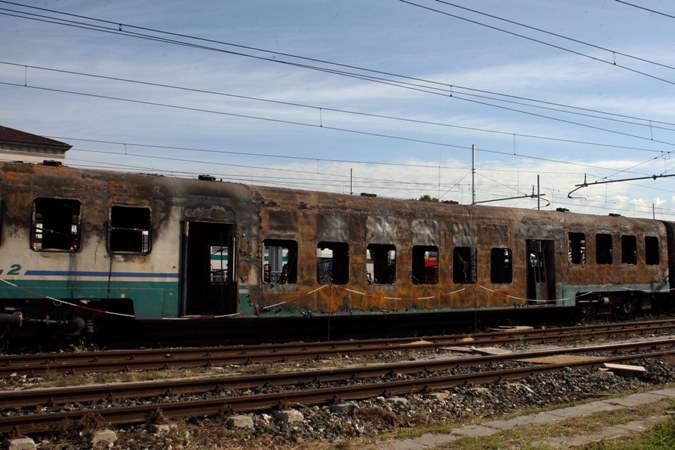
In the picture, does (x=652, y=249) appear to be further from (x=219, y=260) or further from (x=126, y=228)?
(x=126, y=228)

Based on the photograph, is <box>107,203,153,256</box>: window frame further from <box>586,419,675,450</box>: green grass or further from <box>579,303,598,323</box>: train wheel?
<box>579,303,598,323</box>: train wheel

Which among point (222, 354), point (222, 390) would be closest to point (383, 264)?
point (222, 354)

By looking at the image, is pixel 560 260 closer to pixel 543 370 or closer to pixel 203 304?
pixel 543 370

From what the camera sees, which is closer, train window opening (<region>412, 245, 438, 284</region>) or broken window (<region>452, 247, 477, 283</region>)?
train window opening (<region>412, 245, 438, 284</region>)

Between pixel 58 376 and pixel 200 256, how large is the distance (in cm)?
550

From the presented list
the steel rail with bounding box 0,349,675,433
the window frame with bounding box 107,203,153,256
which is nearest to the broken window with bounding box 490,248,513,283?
the steel rail with bounding box 0,349,675,433

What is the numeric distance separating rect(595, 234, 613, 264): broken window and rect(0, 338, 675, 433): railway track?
1025 cm

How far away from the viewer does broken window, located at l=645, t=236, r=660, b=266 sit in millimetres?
22484

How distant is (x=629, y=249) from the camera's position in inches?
860

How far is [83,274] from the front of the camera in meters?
12.1

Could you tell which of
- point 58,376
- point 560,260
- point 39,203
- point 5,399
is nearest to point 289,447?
point 5,399

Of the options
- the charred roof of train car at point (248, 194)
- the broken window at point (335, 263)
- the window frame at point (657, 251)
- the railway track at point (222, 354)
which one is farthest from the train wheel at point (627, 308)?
the broken window at point (335, 263)

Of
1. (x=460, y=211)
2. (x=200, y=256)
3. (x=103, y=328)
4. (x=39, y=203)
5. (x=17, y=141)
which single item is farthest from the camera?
(x=17, y=141)

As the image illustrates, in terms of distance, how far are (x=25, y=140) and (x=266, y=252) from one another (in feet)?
107
